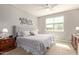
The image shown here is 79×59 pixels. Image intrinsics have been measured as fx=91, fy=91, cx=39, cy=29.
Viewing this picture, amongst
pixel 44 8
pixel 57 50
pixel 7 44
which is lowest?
pixel 57 50

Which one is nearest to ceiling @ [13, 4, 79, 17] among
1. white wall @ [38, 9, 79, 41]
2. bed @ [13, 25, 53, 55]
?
white wall @ [38, 9, 79, 41]

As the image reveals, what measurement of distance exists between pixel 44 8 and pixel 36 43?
2.80 feet

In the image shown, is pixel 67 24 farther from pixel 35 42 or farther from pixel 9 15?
pixel 9 15

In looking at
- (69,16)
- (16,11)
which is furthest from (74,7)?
(16,11)

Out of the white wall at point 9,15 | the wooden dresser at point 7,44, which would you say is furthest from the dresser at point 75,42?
the wooden dresser at point 7,44

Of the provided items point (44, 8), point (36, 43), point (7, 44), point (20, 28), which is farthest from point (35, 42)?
point (44, 8)

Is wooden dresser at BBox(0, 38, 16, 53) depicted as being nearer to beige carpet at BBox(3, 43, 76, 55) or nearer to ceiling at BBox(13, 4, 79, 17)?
beige carpet at BBox(3, 43, 76, 55)

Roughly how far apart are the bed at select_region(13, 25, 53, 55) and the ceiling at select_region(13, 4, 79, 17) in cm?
57

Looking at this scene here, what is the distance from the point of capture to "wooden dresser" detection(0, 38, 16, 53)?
208 cm

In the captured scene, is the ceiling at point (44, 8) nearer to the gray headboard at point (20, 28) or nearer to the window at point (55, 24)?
the window at point (55, 24)

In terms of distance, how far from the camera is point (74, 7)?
6.84 feet

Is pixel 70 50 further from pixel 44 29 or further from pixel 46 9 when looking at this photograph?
pixel 46 9

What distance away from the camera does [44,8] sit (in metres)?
2.19
